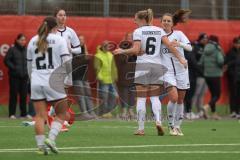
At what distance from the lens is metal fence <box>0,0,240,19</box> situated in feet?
79.5

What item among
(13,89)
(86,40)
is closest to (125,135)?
(13,89)

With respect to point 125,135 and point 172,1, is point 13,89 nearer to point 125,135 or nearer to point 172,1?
point 172,1

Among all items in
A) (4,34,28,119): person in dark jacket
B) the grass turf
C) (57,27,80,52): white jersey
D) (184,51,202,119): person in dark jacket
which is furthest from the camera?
(184,51,202,119): person in dark jacket

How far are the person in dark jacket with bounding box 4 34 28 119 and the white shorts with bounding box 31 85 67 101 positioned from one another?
11.0 meters

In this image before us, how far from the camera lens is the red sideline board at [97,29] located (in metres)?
24.3

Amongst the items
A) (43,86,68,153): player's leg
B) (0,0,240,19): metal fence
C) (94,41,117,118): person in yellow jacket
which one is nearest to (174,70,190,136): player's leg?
(43,86,68,153): player's leg

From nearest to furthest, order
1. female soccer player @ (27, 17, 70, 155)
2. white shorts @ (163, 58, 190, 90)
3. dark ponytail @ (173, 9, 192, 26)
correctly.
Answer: female soccer player @ (27, 17, 70, 155) → dark ponytail @ (173, 9, 192, 26) → white shorts @ (163, 58, 190, 90)

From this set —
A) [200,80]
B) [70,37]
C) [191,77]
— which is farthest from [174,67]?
[200,80]

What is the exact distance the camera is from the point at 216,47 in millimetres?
24734

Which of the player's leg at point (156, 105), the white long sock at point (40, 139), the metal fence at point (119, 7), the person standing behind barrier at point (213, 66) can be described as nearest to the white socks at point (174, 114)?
the player's leg at point (156, 105)

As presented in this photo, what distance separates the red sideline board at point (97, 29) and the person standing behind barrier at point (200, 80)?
0.97 meters

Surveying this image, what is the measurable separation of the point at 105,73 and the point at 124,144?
1053cm

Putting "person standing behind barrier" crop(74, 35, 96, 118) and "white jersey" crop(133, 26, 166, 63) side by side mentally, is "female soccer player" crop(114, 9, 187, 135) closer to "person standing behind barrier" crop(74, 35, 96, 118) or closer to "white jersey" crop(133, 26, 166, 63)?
"white jersey" crop(133, 26, 166, 63)

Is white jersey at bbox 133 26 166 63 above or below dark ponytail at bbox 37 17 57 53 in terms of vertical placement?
below
